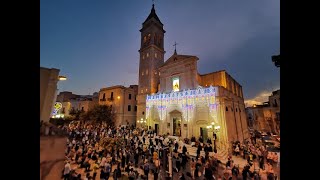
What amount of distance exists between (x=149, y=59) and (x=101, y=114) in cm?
1379

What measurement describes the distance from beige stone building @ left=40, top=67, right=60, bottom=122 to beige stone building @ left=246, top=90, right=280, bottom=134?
134ft

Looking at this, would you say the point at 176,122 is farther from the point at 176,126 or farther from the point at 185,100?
the point at 185,100

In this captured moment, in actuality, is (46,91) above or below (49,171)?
above

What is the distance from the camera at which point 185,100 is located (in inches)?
956

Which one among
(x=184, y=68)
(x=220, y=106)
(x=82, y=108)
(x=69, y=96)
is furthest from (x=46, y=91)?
(x=69, y=96)

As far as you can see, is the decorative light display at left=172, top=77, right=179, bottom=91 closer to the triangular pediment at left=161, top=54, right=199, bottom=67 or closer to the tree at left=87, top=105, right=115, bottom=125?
the triangular pediment at left=161, top=54, right=199, bottom=67

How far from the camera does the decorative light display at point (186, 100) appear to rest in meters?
21.5

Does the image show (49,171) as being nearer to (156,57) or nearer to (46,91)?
(46,91)

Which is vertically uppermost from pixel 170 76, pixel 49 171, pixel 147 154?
pixel 170 76

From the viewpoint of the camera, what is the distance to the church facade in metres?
21.3
